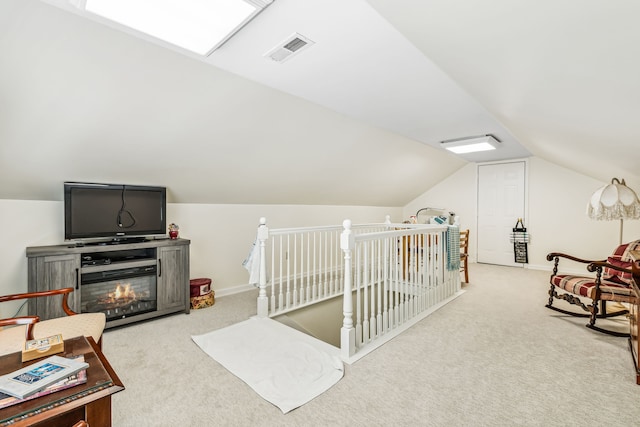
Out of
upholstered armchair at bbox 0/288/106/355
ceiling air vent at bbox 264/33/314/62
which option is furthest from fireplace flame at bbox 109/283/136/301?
ceiling air vent at bbox 264/33/314/62

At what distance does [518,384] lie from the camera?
2.10 metres

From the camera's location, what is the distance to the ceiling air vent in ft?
6.35

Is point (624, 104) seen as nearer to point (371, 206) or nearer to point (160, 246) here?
point (160, 246)

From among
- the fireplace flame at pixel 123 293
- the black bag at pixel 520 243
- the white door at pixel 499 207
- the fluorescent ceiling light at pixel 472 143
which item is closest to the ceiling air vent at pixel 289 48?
the fireplace flame at pixel 123 293

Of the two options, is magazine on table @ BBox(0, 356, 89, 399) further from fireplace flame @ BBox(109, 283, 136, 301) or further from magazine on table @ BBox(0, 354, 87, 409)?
fireplace flame @ BBox(109, 283, 136, 301)

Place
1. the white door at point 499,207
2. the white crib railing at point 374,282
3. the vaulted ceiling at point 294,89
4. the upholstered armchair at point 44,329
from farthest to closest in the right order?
the white door at point 499,207
the white crib railing at point 374,282
the upholstered armchair at point 44,329
the vaulted ceiling at point 294,89

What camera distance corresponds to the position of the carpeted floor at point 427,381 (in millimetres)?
1765

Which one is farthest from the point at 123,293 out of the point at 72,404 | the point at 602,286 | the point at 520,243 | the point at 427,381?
the point at 520,243

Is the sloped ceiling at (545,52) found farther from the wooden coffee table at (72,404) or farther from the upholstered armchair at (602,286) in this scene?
the wooden coffee table at (72,404)

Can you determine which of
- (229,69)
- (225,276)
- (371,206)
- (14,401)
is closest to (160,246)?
(225,276)

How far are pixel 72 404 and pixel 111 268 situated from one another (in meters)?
2.19

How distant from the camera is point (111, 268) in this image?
118 inches

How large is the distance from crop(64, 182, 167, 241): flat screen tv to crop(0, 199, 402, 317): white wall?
0.34 metres

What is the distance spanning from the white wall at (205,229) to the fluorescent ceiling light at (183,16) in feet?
7.98
